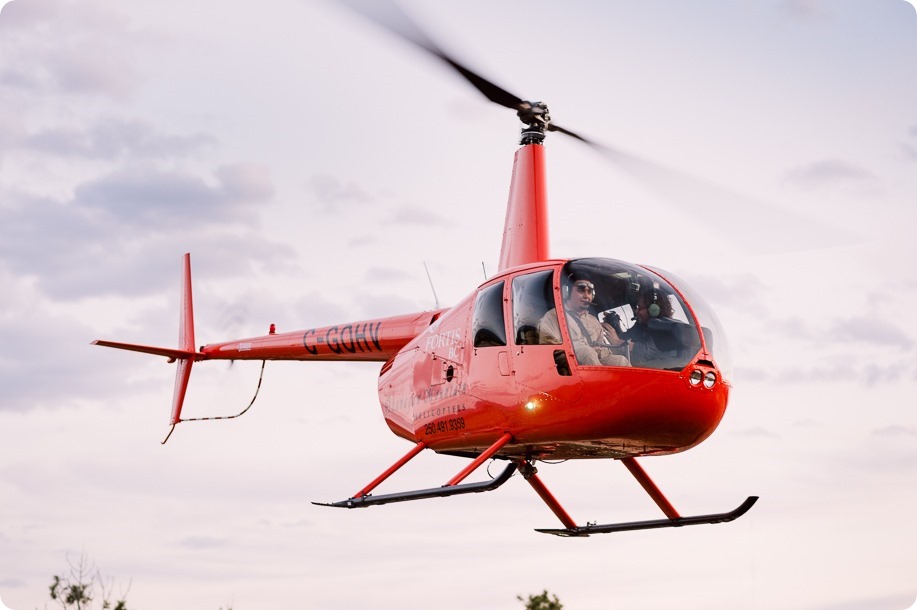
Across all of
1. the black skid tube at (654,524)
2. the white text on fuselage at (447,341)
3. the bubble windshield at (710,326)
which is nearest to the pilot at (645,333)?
the bubble windshield at (710,326)

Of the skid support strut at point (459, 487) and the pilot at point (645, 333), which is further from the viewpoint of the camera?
the skid support strut at point (459, 487)

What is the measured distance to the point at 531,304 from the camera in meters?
16.0

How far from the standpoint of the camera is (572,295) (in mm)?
15672

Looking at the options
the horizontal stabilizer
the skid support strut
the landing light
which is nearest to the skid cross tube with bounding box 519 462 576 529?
the skid support strut

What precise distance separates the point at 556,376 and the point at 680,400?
1593mm

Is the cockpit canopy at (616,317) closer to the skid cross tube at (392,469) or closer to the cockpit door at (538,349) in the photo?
the cockpit door at (538,349)

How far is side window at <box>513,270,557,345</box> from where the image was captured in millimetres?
15859

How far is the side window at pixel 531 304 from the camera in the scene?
624 inches

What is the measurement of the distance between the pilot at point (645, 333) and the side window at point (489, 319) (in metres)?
1.63

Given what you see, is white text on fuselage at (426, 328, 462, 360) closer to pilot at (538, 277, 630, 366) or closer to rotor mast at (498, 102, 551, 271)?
pilot at (538, 277, 630, 366)

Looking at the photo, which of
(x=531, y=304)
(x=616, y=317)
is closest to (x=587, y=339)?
(x=616, y=317)

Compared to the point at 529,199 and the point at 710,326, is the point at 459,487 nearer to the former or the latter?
the point at 710,326

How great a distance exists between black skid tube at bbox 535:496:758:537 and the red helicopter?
0.07 ft

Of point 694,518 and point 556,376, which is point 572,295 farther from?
point 694,518
